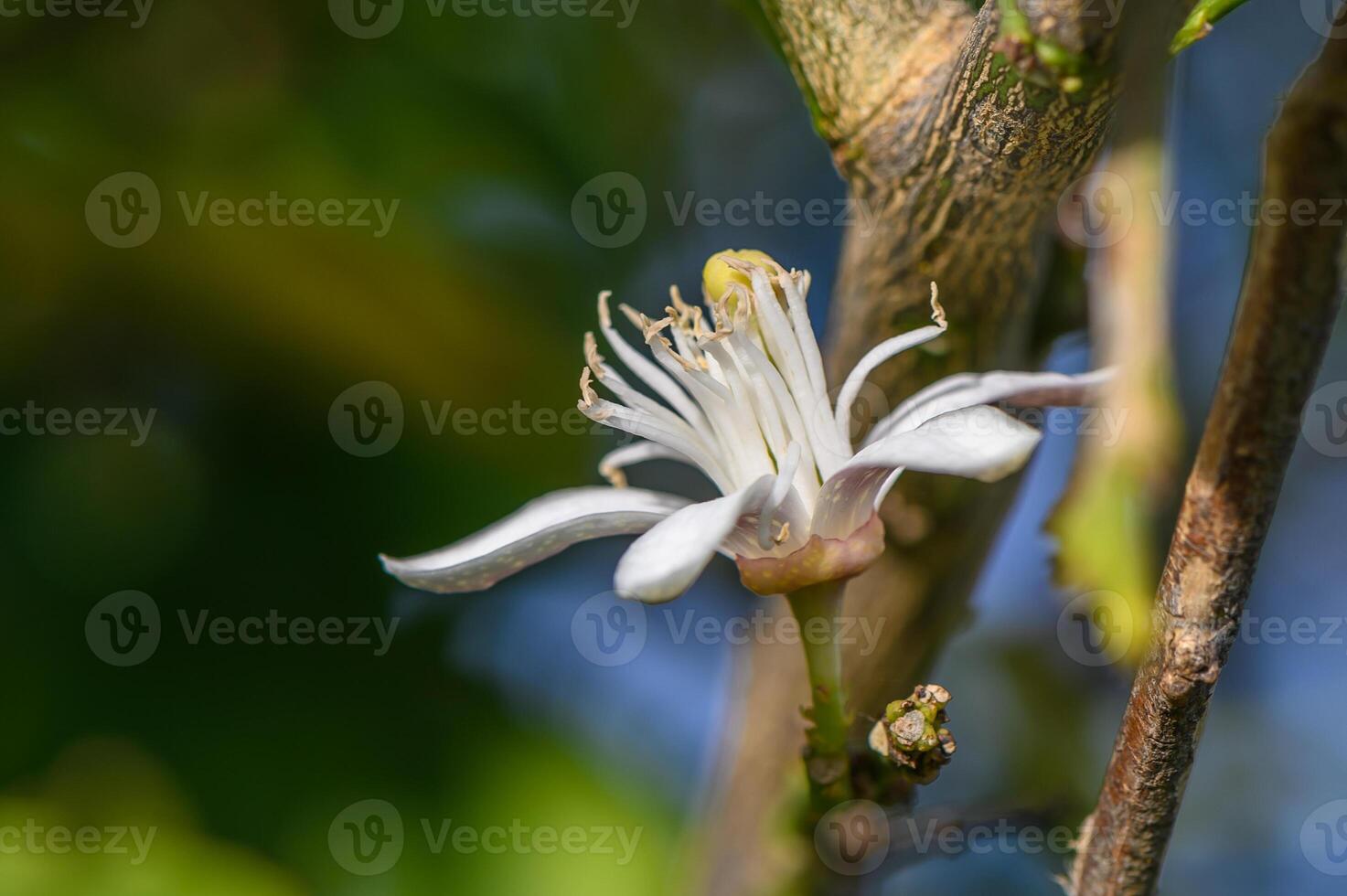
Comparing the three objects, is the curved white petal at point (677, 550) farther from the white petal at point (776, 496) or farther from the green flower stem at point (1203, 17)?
the green flower stem at point (1203, 17)

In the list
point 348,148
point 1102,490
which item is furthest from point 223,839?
point 1102,490

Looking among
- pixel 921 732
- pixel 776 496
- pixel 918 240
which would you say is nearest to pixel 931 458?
pixel 776 496

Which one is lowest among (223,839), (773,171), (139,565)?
(223,839)

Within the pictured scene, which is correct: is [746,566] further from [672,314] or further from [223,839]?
[223,839]

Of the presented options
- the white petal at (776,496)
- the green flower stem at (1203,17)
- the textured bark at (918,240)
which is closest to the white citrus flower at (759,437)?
the white petal at (776,496)

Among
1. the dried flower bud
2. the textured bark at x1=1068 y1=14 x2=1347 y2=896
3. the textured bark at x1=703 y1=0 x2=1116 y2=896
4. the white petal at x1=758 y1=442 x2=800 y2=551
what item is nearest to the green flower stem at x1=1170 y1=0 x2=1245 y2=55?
the textured bark at x1=703 y1=0 x2=1116 y2=896

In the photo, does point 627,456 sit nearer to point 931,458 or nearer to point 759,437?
point 759,437
